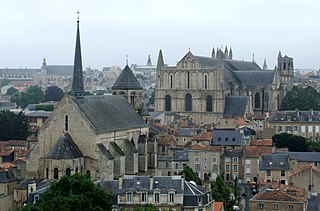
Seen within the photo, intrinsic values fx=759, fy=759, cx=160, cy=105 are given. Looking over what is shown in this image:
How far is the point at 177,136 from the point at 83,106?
105 feet

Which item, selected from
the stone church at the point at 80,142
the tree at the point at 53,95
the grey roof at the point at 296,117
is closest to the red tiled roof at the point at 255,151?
the stone church at the point at 80,142

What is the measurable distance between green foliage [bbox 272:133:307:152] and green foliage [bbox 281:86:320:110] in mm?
35902

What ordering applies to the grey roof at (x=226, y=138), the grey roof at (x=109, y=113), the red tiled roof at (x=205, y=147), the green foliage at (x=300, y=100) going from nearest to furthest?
the grey roof at (x=109, y=113), the red tiled roof at (x=205, y=147), the grey roof at (x=226, y=138), the green foliage at (x=300, y=100)

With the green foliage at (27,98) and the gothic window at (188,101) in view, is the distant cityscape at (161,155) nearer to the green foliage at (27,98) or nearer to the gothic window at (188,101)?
the gothic window at (188,101)

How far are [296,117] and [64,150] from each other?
4974cm

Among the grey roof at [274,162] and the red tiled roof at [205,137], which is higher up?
the red tiled roof at [205,137]

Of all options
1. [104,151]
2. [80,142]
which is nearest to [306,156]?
[104,151]

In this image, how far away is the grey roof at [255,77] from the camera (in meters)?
125

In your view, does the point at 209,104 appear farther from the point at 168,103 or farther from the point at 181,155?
the point at 181,155

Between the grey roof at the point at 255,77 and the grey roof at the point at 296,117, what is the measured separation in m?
21.0

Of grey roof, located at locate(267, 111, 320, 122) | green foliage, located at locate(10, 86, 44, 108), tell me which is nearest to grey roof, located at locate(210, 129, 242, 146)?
grey roof, located at locate(267, 111, 320, 122)

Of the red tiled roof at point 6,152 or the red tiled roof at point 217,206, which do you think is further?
the red tiled roof at point 6,152

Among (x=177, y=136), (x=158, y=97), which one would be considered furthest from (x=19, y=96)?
(x=177, y=136)

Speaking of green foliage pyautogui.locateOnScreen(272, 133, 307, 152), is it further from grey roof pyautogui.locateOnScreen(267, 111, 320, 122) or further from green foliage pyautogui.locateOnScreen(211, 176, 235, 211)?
green foliage pyautogui.locateOnScreen(211, 176, 235, 211)
